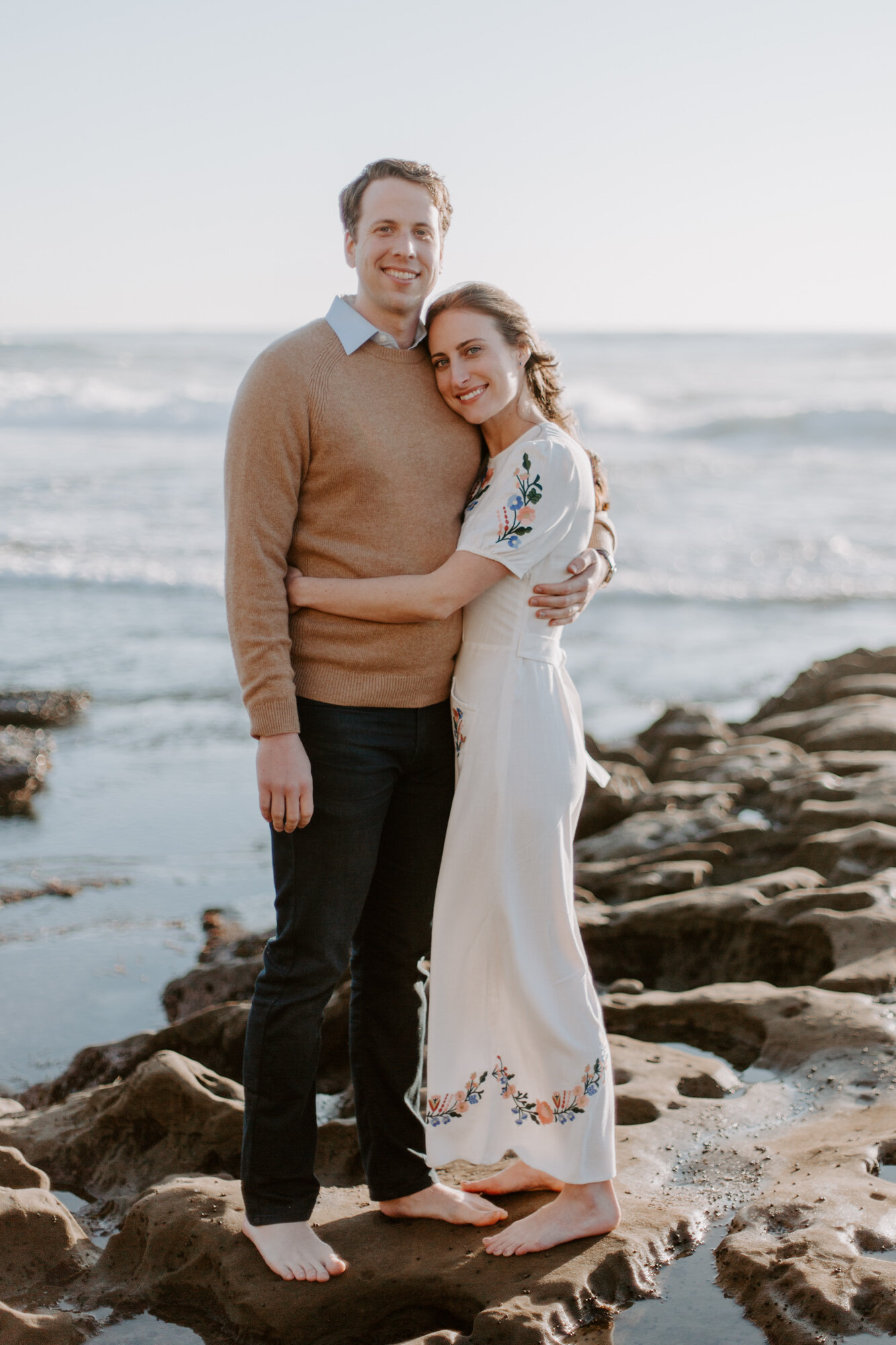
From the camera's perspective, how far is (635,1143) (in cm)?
299

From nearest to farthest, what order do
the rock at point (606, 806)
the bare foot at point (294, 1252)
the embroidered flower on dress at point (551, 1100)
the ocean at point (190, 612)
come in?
1. the bare foot at point (294, 1252)
2. the embroidered flower on dress at point (551, 1100)
3. the ocean at point (190, 612)
4. the rock at point (606, 806)

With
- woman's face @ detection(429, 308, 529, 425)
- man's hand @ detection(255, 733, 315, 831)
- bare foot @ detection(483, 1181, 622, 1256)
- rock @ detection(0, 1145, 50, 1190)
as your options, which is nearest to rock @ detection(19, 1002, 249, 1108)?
rock @ detection(0, 1145, 50, 1190)

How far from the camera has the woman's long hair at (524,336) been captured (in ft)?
8.61

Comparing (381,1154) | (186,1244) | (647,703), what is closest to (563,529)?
(381,1154)

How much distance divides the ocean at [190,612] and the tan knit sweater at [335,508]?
2.15 m

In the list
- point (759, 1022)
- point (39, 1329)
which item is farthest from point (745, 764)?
point (39, 1329)

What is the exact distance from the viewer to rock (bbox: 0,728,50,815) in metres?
6.37

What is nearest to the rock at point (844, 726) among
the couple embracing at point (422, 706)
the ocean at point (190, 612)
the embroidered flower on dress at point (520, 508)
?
the ocean at point (190, 612)

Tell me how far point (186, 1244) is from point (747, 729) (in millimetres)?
5645

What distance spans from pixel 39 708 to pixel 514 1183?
19.1 feet

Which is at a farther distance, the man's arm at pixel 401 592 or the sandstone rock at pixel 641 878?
the sandstone rock at pixel 641 878

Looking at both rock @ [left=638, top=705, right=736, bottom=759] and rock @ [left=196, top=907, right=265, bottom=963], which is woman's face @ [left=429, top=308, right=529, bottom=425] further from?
rock @ [left=638, top=705, right=736, bottom=759]

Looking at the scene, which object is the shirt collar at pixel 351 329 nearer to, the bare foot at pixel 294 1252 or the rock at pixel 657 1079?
the bare foot at pixel 294 1252

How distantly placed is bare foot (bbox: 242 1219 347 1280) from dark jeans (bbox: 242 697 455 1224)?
26mm
